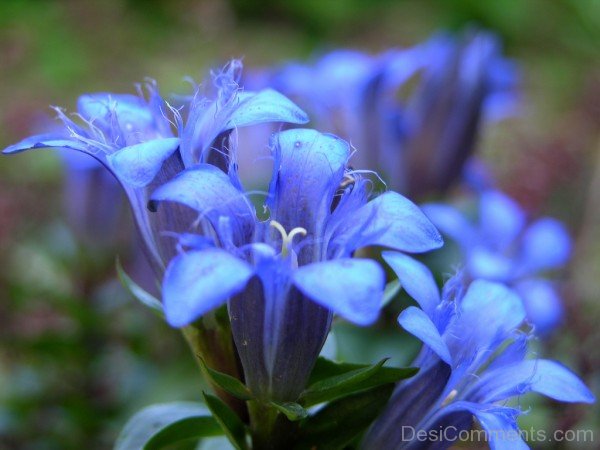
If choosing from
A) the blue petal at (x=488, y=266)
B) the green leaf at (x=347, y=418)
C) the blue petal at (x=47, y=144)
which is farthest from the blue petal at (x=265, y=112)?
the blue petal at (x=488, y=266)

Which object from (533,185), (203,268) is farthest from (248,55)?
(203,268)

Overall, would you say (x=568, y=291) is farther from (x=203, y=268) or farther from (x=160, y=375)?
(x=203, y=268)

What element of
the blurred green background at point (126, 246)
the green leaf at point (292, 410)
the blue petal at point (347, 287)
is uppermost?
the blue petal at point (347, 287)

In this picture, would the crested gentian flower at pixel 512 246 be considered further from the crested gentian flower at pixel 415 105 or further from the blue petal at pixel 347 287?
the blue petal at pixel 347 287

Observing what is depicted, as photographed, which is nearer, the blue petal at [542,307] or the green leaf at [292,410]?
the green leaf at [292,410]

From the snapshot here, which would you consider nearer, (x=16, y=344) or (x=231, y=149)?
(x=231, y=149)

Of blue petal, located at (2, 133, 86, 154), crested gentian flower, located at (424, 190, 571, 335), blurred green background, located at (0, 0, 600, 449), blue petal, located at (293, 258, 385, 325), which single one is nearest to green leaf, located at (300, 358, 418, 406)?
blue petal, located at (293, 258, 385, 325)
